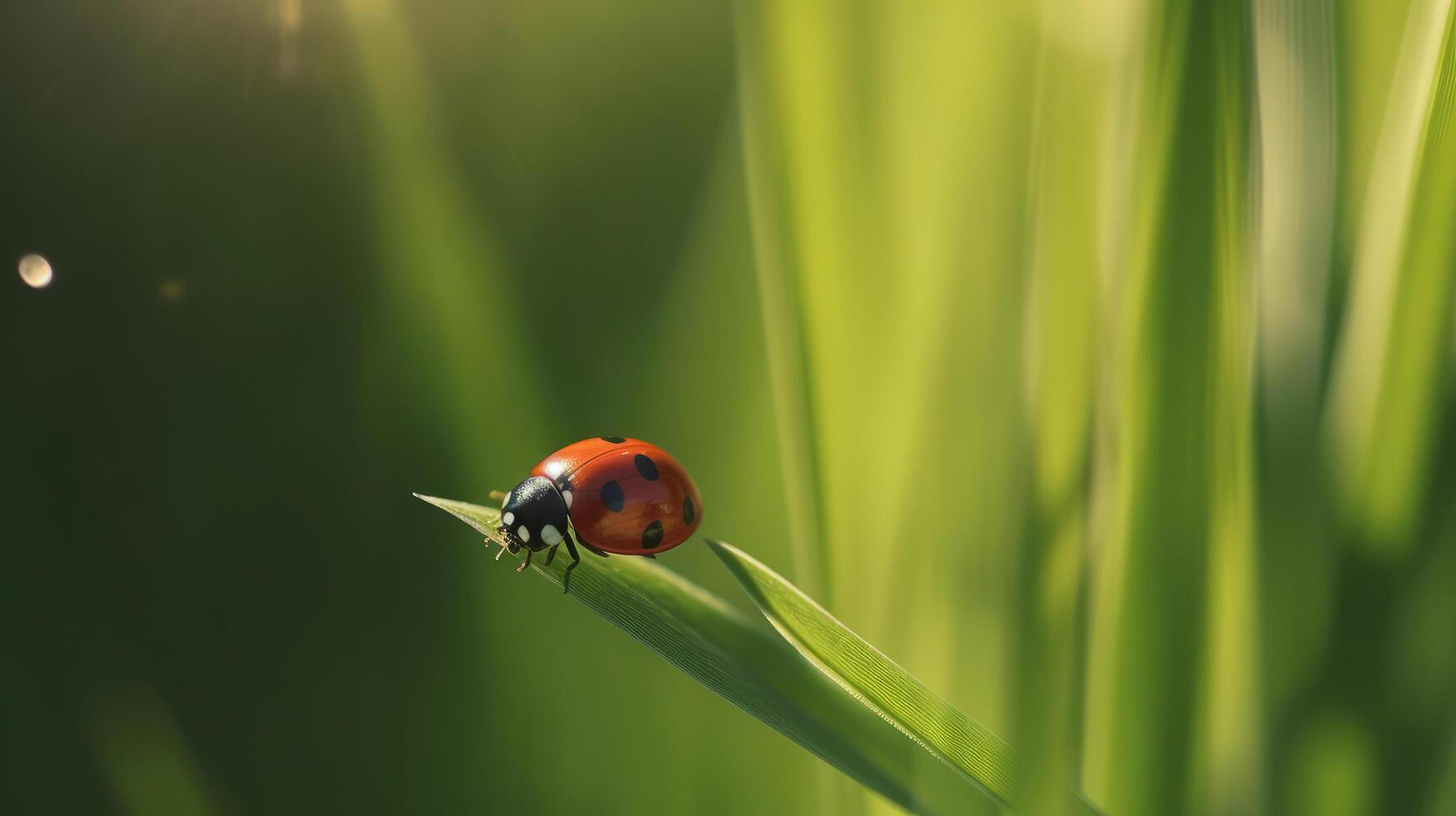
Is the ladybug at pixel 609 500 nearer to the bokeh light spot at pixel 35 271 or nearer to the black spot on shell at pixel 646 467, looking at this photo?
the black spot on shell at pixel 646 467

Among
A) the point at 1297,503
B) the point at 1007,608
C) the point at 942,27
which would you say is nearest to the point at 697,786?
the point at 1007,608

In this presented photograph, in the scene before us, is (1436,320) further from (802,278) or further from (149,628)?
(149,628)

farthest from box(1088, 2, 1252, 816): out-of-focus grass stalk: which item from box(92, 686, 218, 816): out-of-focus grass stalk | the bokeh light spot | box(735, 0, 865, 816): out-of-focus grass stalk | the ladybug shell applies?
the bokeh light spot

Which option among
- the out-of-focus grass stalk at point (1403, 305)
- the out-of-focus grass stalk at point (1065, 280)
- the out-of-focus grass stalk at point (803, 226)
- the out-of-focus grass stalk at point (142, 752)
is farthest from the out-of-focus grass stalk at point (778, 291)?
the out-of-focus grass stalk at point (142, 752)

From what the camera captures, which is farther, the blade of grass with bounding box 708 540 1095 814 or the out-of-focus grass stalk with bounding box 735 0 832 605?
the out-of-focus grass stalk with bounding box 735 0 832 605

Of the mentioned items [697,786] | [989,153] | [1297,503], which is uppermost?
[989,153]

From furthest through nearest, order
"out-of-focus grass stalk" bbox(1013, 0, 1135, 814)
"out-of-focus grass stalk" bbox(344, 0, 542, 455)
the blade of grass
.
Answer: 1. "out-of-focus grass stalk" bbox(344, 0, 542, 455)
2. "out-of-focus grass stalk" bbox(1013, 0, 1135, 814)
3. the blade of grass

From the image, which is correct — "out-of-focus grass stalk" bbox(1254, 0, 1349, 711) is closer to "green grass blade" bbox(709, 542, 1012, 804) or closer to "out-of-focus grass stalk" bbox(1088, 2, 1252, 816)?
"out-of-focus grass stalk" bbox(1088, 2, 1252, 816)

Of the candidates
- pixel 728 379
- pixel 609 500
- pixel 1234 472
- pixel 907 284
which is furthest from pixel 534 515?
pixel 1234 472
